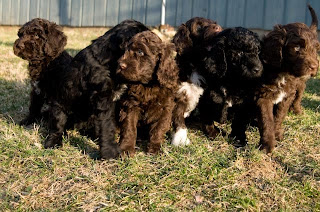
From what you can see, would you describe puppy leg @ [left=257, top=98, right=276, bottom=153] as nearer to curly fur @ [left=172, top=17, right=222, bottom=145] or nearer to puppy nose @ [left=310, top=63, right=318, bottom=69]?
puppy nose @ [left=310, top=63, right=318, bottom=69]

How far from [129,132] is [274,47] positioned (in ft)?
5.99

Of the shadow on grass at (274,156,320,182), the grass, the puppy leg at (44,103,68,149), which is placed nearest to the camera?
the grass

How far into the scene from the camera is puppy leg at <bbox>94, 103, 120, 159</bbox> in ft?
11.6

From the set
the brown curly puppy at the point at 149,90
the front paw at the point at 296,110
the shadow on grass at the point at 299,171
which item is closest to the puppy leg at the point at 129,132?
the brown curly puppy at the point at 149,90

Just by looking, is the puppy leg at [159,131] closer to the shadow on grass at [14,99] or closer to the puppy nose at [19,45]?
the shadow on grass at [14,99]

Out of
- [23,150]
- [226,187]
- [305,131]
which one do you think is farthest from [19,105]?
[305,131]

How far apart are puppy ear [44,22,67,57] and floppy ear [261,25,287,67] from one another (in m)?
2.64

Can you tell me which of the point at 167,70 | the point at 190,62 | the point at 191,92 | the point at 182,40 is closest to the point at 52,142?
the point at 167,70

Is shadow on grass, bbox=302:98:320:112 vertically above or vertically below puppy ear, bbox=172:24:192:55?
below

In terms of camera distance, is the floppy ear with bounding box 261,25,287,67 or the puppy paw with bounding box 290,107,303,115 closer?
the floppy ear with bounding box 261,25,287,67

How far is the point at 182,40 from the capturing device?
179 inches

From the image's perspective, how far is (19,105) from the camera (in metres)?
5.61

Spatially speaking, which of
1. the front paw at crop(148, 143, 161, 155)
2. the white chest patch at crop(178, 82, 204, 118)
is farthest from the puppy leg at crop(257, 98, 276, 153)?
the front paw at crop(148, 143, 161, 155)

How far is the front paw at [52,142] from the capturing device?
12.9ft
